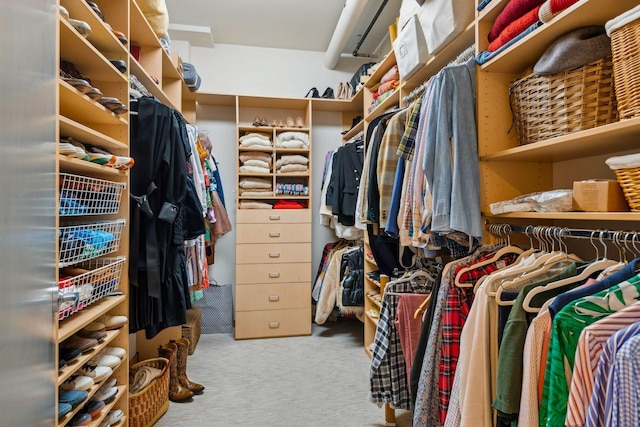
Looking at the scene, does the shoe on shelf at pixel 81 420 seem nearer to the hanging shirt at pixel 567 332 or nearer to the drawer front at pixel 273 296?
the hanging shirt at pixel 567 332

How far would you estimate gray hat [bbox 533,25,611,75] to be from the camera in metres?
0.99

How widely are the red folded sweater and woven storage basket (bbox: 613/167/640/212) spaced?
57 cm

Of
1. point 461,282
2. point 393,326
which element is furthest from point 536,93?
point 393,326

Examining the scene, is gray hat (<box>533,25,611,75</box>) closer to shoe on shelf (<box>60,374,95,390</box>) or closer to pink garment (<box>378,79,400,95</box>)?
pink garment (<box>378,79,400,95</box>)

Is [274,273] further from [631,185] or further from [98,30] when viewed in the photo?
[631,185]

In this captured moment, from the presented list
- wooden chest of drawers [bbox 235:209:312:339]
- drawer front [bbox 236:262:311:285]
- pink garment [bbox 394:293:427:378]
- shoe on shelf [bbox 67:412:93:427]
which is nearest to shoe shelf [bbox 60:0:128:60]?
shoe on shelf [bbox 67:412:93:427]

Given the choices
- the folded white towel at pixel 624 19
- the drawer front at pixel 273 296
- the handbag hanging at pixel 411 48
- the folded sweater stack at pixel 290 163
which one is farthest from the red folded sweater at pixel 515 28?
the drawer front at pixel 273 296

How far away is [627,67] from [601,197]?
1.05 ft

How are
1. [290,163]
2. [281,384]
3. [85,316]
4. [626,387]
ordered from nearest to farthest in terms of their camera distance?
[626,387]
[85,316]
[281,384]
[290,163]

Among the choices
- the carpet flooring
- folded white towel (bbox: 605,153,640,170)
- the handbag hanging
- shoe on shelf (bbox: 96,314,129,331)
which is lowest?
the carpet flooring

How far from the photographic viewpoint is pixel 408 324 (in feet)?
5.25

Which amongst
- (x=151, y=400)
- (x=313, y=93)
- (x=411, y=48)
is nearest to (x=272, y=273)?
(x=151, y=400)

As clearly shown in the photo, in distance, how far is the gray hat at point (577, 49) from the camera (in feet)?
3.25

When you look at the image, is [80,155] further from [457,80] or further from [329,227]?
[329,227]
